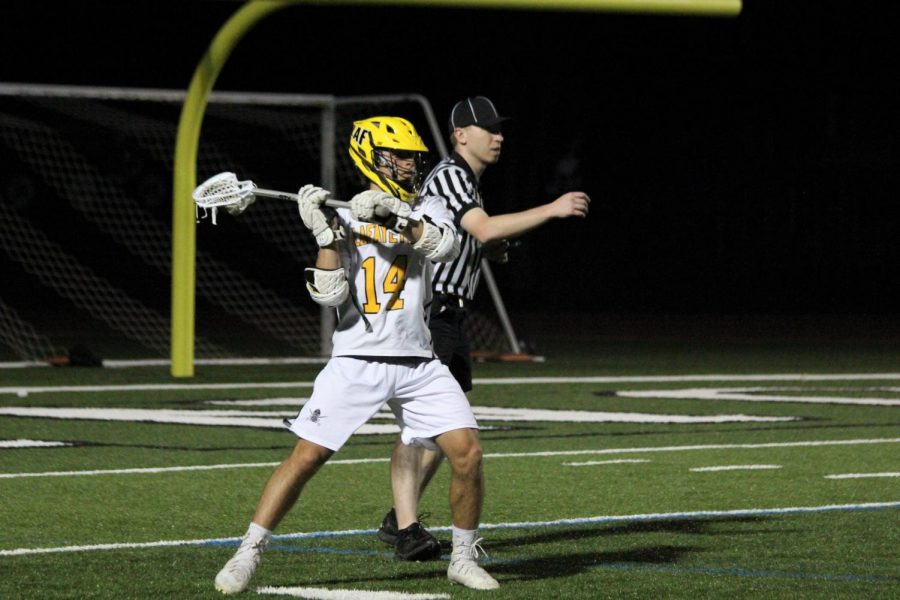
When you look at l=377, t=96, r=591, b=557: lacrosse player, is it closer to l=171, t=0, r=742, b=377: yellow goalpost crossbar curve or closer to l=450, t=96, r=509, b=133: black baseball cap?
l=450, t=96, r=509, b=133: black baseball cap

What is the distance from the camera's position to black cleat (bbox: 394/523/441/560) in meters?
7.20

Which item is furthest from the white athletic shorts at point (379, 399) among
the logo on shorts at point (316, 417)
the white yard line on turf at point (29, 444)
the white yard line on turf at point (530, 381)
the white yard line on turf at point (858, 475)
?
the white yard line on turf at point (530, 381)

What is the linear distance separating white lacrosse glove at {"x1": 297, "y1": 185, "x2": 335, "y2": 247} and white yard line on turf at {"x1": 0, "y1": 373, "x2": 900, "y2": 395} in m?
9.52

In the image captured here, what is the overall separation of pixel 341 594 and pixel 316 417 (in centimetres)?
59

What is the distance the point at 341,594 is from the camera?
6.39 m

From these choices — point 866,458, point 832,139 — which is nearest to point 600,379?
point 866,458

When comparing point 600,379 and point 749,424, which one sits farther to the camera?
point 600,379

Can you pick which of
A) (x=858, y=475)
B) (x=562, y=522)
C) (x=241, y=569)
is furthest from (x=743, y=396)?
(x=241, y=569)

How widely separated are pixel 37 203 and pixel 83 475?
94.4 feet

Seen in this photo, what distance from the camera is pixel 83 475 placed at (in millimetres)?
9906

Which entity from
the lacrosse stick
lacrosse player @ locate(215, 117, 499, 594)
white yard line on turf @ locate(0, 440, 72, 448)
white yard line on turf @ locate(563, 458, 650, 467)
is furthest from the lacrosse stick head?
white yard line on turf @ locate(0, 440, 72, 448)

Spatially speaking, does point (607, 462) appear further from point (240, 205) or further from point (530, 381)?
point (530, 381)

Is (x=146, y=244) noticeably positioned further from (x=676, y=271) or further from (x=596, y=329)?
(x=596, y=329)

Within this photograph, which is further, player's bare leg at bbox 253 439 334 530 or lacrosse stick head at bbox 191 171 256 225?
lacrosse stick head at bbox 191 171 256 225
